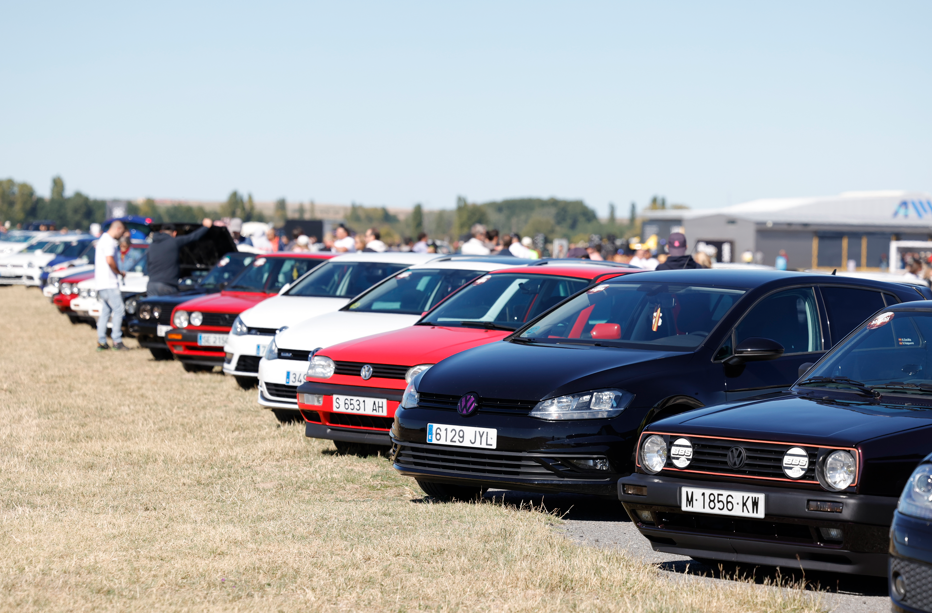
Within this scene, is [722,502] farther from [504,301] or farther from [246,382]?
[246,382]

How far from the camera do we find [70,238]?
122 ft

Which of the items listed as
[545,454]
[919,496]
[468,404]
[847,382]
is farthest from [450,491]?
[919,496]

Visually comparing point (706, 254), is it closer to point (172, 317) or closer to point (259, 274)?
point (259, 274)

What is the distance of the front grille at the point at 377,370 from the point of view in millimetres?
8305

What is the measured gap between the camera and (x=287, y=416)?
35.0 feet

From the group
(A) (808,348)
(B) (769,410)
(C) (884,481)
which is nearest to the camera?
(C) (884,481)

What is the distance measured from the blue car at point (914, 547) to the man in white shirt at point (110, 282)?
589 inches

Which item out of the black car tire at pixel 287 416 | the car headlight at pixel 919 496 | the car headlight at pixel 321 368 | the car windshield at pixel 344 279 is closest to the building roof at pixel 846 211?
the car windshield at pixel 344 279

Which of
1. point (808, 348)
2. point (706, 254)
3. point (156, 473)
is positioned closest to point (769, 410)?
point (808, 348)

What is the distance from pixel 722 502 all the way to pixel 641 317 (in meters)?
2.41

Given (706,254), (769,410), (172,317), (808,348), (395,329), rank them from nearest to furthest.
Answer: (769,410) → (808,348) → (395,329) → (172,317) → (706,254)

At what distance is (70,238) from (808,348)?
33473 mm

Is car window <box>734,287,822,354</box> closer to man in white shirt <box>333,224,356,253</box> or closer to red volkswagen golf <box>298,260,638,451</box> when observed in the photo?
red volkswagen golf <box>298,260,638,451</box>

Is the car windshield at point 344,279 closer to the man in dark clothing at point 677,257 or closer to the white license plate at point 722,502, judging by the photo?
the man in dark clothing at point 677,257
